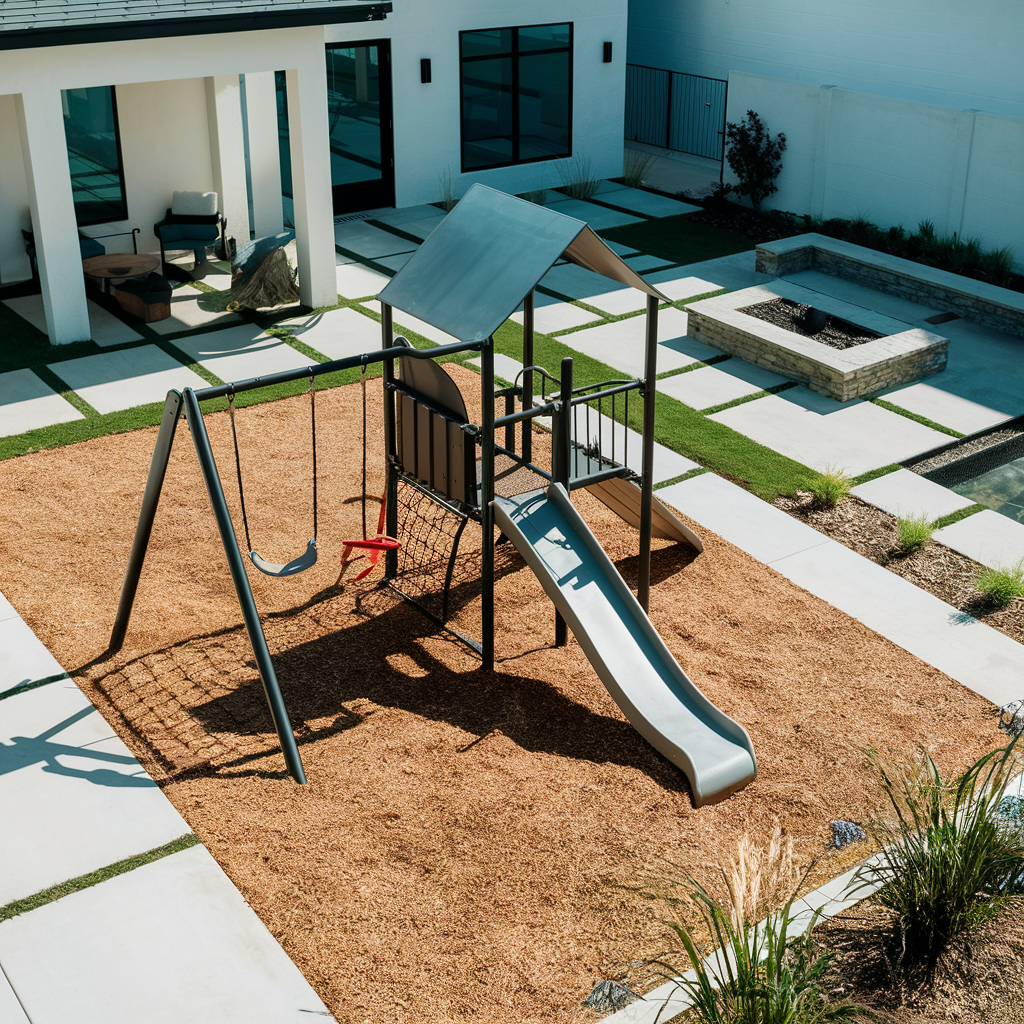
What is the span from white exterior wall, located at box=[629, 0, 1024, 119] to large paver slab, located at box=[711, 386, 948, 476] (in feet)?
24.3

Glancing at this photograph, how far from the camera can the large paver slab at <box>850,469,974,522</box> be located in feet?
33.8

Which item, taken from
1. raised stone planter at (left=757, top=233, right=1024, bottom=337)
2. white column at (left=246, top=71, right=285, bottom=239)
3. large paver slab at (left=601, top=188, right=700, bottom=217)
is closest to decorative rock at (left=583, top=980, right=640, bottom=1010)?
raised stone planter at (left=757, top=233, right=1024, bottom=337)

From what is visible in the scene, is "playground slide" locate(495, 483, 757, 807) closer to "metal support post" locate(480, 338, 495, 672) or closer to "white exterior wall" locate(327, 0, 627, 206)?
"metal support post" locate(480, 338, 495, 672)

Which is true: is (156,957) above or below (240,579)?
below

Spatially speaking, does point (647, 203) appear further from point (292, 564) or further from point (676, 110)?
point (292, 564)

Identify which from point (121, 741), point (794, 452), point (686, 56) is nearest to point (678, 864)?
point (121, 741)

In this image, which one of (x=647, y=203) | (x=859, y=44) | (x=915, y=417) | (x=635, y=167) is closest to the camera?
(x=915, y=417)

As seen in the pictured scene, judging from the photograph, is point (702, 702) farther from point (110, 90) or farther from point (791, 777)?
point (110, 90)

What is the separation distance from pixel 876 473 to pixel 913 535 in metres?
1.40

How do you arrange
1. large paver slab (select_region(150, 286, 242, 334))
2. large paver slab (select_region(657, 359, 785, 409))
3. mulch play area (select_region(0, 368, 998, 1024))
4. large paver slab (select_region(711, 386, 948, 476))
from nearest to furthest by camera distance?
mulch play area (select_region(0, 368, 998, 1024))
large paver slab (select_region(711, 386, 948, 476))
large paver slab (select_region(657, 359, 785, 409))
large paver slab (select_region(150, 286, 242, 334))

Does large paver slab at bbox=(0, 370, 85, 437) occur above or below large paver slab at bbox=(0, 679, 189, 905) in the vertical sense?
above

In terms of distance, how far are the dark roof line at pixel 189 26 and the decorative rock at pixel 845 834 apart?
1008 centimetres

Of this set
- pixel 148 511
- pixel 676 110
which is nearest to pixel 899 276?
pixel 676 110

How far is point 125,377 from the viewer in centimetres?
1255
